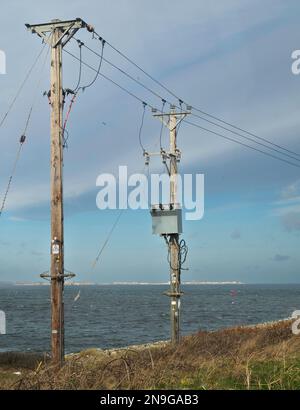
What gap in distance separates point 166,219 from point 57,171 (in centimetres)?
960

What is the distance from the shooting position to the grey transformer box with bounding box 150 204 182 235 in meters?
22.9

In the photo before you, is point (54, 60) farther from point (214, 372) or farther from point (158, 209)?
point (158, 209)

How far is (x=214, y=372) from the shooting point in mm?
10586

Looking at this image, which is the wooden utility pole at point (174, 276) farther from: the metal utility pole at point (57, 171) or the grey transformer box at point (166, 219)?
the metal utility pole at point (57, 171)

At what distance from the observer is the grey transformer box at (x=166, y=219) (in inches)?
902

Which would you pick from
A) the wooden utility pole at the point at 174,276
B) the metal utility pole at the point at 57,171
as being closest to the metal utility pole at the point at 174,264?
the wooden utility pole at the point at 174,276

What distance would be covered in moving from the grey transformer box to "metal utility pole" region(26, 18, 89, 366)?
30.8 ft

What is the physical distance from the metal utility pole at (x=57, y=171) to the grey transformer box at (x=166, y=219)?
9386 mm

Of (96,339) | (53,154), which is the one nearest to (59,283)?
(53,154)

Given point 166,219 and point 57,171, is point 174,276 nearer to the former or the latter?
point 166,219

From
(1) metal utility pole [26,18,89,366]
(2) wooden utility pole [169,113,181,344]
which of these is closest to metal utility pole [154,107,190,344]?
(2) wooden utility pole [169,113,181,344]

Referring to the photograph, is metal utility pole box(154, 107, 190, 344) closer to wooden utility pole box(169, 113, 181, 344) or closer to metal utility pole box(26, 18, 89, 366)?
wooden utility pole box(169, 113, 181, 344)
